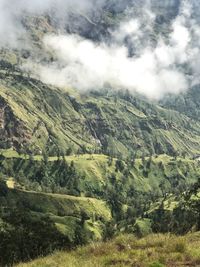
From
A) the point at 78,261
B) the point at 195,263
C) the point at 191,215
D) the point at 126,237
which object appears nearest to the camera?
the point at 195,263

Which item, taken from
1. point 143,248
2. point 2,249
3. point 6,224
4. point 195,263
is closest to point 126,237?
point 143,248

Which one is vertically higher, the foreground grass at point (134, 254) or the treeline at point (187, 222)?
the treeline at point (187, 222)

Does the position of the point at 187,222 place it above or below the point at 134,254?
above

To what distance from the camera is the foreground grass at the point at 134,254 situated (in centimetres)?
2122

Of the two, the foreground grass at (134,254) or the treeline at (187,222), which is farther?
the treeline at (187,222)

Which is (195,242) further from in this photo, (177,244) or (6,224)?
(6,224)

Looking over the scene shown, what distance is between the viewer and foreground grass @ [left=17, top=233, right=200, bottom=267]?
69.6 feet

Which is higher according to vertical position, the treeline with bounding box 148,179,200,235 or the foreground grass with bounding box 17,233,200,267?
the treeline with bounding box 148,179,200,235

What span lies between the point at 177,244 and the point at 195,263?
266 centimetres

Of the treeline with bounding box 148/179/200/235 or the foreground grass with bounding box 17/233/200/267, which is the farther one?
the treeline with bounding box 148/179/200/235

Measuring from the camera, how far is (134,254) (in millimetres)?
22734

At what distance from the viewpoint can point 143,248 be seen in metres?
24.4

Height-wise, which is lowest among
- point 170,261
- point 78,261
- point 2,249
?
point 2,249

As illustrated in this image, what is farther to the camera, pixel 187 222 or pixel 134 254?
pixel 187 222
